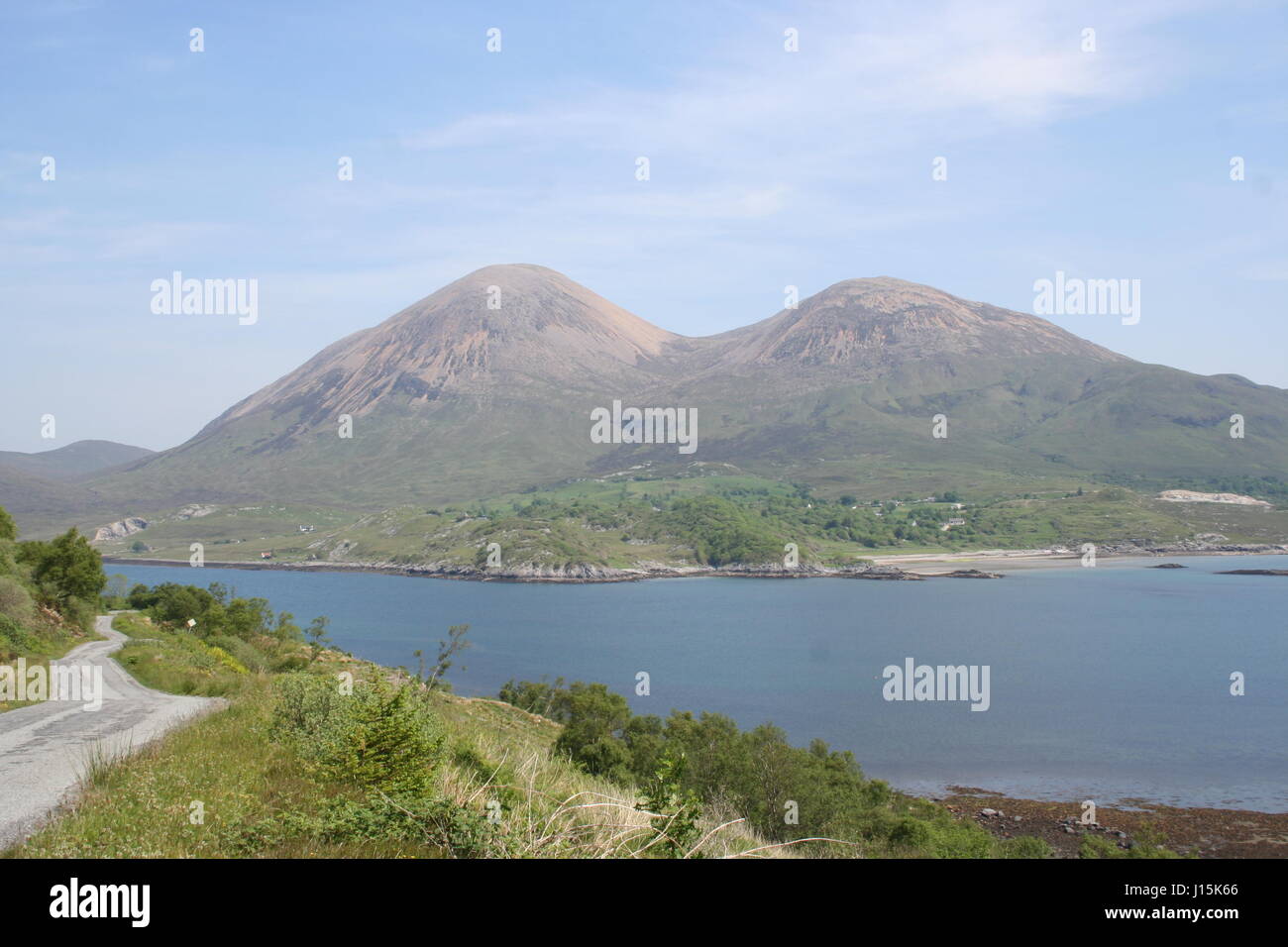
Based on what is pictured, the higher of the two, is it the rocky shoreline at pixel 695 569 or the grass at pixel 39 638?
the grass at pixel 39 638

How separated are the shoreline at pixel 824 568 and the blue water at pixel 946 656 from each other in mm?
7075

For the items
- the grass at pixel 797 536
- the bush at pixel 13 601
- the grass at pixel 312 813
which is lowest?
the grass at pixel 797 536

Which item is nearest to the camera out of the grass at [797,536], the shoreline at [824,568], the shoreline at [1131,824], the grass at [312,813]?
the grass at [312,813]

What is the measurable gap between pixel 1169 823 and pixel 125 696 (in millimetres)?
40403

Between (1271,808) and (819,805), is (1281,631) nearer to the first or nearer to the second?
(1271,808)

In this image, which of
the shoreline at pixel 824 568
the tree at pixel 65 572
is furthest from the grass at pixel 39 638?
the shoreline at pixel 824 568

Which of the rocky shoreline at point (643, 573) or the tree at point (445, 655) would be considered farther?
the rocky shoreline at point (643, 573)

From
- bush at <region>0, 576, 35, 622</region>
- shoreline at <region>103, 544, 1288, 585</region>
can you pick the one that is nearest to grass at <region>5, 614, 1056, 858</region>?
bush at <region>0, 576, 35, 622</region>

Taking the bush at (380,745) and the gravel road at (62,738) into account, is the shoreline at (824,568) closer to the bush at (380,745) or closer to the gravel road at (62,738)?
the gravel road at (62,738)

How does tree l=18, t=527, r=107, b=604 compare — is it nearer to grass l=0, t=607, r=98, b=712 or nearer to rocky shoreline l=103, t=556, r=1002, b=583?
grass l=0, t=607, r=98, b=712

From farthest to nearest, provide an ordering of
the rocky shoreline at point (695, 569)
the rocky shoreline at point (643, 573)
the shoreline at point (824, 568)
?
1. the shoreline at point (824, 568)
2. the rocky shoreline at point (695, 569)
3. the rocky shoreline at point (643, 573)

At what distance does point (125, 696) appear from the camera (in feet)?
52.4

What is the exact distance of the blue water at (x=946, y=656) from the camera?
50.3m
